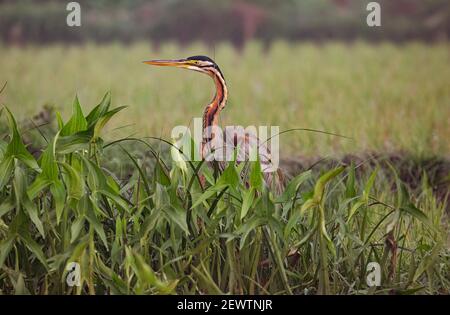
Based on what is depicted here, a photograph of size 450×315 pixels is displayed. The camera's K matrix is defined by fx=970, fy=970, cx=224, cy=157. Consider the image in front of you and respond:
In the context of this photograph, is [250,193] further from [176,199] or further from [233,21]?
[233,21]

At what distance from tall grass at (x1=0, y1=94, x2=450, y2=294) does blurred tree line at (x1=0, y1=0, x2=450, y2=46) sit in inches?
242

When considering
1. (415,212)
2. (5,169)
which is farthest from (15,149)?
(415,212)

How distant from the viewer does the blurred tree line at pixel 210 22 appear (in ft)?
29.2

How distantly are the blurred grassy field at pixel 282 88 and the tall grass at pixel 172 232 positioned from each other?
1.66m

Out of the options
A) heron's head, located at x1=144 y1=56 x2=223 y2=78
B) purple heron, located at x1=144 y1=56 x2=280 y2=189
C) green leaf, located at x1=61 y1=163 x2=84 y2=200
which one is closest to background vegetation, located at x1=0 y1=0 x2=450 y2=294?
green leaf, located at x1=61 y1=163 x2=84 y2=200

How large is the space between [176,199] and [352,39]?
6665 millimetres

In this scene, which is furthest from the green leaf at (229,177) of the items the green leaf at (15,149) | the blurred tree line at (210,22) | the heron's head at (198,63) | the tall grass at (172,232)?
the blurred tree line at (210,22)

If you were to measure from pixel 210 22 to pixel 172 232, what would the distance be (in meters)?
6.68

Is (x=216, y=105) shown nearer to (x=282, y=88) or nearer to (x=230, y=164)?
(x=230, y=164)

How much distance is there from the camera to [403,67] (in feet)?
24.0

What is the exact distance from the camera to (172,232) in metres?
2.60

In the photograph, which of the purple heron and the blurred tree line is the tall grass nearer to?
the purple heron

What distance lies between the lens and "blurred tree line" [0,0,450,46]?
8.91m

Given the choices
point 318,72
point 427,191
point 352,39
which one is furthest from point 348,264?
point 352,39
